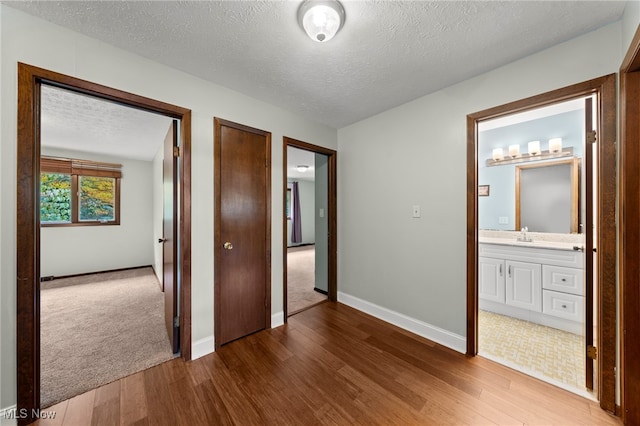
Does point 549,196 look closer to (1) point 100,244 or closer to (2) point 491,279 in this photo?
(2) point 491,279

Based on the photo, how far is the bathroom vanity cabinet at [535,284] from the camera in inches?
91.4

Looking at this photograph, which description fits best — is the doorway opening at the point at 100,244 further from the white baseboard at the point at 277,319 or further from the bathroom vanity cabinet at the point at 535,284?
the bathroom vanity cabinet at the point at 535,284

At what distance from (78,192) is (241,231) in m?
4.48

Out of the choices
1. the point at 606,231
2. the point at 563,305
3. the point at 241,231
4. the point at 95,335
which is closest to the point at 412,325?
the point at 563,305

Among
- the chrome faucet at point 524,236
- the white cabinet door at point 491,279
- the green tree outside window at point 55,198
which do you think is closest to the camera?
the white cabinet door at point 491,279

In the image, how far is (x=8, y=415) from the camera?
1301 mm

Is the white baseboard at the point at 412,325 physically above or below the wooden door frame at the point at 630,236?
below

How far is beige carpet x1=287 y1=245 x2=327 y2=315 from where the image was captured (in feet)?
10.4

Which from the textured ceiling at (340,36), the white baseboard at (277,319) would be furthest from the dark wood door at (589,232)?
the white baseboard at (277,319)

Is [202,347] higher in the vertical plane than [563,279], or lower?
lower

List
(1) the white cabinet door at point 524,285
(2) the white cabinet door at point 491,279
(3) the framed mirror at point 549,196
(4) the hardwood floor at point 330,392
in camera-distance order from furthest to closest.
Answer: (2) the white cabinet door at point 491,279 < (3) the framed mirror at point 549,196 < (1) the white cabinet door at point 524,285 < (4) the hardwood floor at point 330,392

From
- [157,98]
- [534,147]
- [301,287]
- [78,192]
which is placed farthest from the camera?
[78,192]
